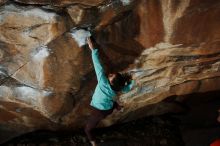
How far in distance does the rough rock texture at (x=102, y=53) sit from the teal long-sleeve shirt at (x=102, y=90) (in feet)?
0.95

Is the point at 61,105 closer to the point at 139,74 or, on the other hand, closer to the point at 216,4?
the point at 139,74

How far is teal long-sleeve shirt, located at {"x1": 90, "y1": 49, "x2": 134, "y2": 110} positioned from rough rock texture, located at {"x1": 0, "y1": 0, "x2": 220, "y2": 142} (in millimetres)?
289

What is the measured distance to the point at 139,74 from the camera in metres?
5.39

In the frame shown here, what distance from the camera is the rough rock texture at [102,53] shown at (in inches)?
175

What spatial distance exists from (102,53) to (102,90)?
0.49m

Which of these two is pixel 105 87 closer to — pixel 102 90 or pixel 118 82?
pixel 102 90

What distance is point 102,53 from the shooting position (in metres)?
4.87

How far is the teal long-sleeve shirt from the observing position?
461cm

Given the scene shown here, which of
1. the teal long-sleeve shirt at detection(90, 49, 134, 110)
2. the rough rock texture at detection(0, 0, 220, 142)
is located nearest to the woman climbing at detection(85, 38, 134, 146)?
the teal long-sleeve shirt at detection(90, 49, 134, 110)

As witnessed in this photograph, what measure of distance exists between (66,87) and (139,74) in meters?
1.10

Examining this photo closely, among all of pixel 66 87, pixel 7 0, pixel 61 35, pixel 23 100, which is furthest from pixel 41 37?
pixel 23 100

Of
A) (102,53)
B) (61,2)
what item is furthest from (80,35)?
(61,2)

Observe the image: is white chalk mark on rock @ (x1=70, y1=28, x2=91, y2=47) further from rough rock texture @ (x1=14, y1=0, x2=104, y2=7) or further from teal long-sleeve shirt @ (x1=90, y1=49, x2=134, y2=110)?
rough rock texture @ (x1=14, y1=0, x2=104, y2=7)

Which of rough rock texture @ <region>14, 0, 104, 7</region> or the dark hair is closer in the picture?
rough rock texture @ <region>14, 0, 104, 7</region>
